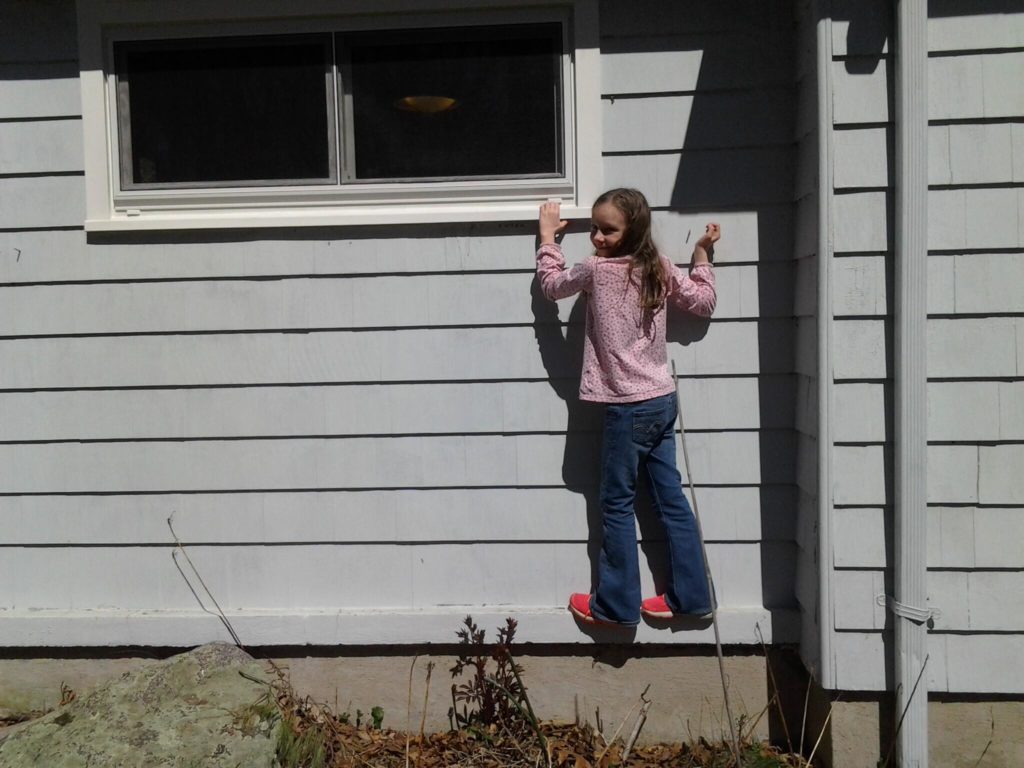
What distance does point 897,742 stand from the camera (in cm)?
312

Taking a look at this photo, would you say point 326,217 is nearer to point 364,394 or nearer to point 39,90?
point 364,394

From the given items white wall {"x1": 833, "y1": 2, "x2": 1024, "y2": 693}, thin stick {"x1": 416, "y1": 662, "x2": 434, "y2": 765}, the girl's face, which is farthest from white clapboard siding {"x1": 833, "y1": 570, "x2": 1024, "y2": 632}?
thin stick {"x1": 416, "y1": 662, "x2": 434, "y2": 765}

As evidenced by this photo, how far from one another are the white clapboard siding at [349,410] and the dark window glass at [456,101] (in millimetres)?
783

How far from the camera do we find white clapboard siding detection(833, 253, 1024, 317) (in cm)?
302

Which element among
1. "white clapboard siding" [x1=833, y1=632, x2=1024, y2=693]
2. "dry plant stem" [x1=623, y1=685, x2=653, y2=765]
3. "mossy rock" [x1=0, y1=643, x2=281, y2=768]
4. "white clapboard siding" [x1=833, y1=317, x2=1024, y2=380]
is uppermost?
"white clapboard siding" [x1=833, y1=317, x2=1024, y2=380]

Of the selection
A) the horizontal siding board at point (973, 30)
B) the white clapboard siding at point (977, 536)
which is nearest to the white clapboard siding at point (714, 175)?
the horizontal siding board at point (973, 30)

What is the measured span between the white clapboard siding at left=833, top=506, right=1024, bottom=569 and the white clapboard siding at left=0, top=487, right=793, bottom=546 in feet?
1.06

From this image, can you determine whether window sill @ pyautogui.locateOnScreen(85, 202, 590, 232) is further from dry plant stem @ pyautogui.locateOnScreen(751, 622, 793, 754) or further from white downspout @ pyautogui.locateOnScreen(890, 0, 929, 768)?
dry plant stem @ pyautogui.locateOnScreen(751, 622, 793, 754)

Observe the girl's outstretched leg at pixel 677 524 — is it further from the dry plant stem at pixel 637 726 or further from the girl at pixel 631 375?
the dry plant stem at pixel 637 726

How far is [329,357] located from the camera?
346 cm

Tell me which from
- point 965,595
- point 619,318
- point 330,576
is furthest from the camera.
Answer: point 330,576

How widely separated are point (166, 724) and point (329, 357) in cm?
130

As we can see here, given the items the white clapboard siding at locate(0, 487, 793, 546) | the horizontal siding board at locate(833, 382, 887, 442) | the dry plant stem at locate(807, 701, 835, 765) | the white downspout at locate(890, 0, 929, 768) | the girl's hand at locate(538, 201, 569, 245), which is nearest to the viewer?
the white downspout at locate(890, 0, 929, 768)

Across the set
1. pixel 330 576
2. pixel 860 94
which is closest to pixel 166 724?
pixel 330 576
